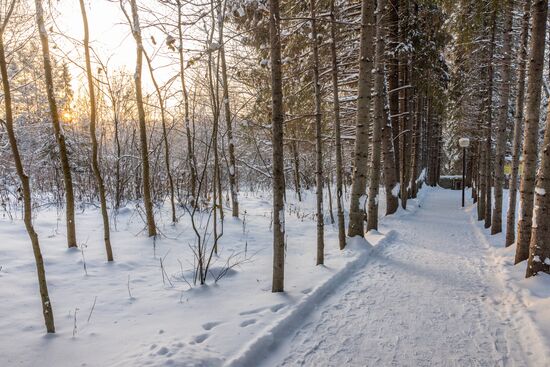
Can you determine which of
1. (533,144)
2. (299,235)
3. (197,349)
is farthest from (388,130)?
(197,349)

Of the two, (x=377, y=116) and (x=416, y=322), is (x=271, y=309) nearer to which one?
(x=416, y=322)

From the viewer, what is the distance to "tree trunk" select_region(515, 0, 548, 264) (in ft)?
17.3

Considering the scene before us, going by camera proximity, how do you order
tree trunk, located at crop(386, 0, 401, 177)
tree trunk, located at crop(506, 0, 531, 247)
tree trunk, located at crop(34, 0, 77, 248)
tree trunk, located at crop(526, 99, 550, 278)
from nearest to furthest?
tree trunk, located at crop(526, 99, 550, 278), tree trunk, located at crop(34, 0, 77, 248), tree trunk, located at crop(506, 0, 531, 247), tree trunk, located at crop(386, 0, 401, 177)

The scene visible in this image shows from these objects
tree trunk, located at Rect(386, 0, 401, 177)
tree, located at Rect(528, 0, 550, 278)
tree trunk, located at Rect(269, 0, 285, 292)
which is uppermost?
tree trunk, located at Rect(386, 0, 401, 177)

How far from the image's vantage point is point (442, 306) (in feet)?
14.7

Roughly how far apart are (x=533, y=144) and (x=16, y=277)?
8222mm

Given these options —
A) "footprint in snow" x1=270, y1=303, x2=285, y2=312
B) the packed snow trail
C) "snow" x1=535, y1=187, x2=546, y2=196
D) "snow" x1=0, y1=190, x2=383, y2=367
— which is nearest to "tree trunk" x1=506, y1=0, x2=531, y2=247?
the packed snow trail

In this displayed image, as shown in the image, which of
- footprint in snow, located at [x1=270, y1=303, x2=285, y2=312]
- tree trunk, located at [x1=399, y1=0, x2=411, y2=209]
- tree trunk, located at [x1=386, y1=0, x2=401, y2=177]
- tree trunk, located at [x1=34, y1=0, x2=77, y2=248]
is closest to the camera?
footprint in snow, located at [x1=270, y1=303, x2=285, y2=312]

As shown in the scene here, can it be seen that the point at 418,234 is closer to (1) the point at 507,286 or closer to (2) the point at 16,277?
(1) the point at 507,286

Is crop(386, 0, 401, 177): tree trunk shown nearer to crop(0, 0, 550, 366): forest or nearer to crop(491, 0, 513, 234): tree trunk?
crop(0, 0, 550, 366): forest

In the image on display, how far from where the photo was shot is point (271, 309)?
4094mm

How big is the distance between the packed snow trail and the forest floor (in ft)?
0.06

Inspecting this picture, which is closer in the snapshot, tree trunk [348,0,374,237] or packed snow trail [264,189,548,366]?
packed snow trail [264,189,548,366]

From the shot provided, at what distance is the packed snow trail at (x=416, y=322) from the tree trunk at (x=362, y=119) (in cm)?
131
